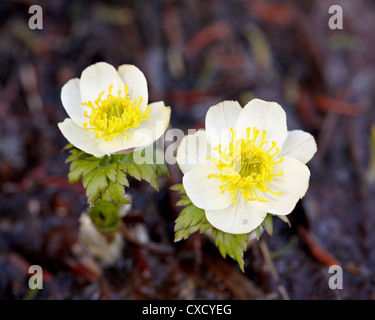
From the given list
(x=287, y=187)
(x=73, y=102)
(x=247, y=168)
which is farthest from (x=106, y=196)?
(x=287, y=187)

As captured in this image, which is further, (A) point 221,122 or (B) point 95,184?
(A) point 221,122

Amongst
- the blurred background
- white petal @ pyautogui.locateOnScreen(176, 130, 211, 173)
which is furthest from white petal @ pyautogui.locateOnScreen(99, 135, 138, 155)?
the blurred background

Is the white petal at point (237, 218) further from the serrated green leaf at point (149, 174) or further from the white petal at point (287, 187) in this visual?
the serrated green leaf at point (149, 174)

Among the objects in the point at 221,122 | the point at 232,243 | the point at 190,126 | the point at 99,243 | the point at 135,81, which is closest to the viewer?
the point at 232,243

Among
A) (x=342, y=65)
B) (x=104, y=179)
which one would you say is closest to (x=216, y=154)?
(x=104, y=179)

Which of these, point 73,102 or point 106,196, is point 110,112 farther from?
point 106,196
